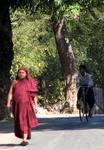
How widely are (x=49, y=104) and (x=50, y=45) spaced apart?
396 cm

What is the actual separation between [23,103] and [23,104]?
23mm

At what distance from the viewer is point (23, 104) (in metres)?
15.7

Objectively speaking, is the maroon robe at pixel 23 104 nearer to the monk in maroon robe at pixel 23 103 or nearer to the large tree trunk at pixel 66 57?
the monk in maroon robe at pixel 23 103

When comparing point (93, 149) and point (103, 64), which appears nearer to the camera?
point (93, 149)

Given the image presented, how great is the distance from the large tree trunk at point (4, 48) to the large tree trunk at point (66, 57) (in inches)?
557

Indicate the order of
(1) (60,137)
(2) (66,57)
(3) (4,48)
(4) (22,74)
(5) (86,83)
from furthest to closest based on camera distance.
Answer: (2) (66,57), (3) (4,48), (5) (86,83), (1) (60,137), (4) (22,74)

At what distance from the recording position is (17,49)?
40000 mm

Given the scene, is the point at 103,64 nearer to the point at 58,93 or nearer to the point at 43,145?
the point at 58,93

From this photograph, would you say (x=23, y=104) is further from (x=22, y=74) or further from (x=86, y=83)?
(x=86, y=83)

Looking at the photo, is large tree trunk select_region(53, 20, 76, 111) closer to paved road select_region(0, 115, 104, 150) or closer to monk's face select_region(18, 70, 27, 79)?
paved road select_region(0, 115, 104, 150)

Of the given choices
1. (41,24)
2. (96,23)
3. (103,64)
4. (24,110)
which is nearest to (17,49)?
(41,24)

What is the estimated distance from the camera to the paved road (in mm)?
14984

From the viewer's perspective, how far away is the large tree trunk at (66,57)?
127 feet

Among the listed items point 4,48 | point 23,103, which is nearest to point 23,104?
point 23,103
